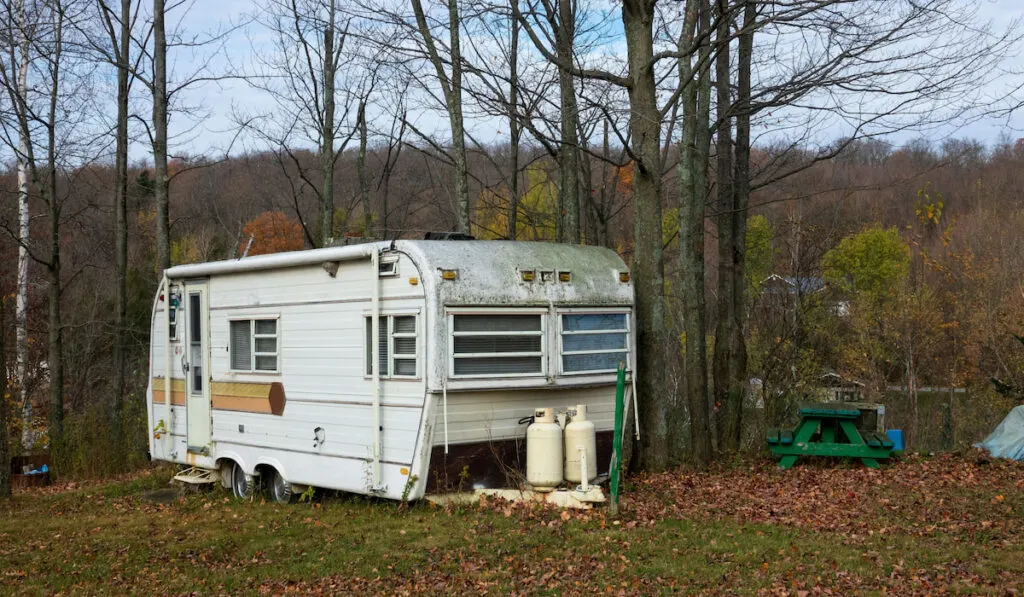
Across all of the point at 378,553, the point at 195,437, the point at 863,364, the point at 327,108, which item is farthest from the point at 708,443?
the point at 863,364

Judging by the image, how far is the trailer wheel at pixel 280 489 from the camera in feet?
35.7

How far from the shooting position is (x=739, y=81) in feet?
45.8

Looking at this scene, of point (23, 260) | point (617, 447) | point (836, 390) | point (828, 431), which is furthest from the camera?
point (23, 260)

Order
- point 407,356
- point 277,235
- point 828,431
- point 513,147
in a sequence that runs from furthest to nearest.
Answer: point 277,235 → point 513,147 → point 828,431 → point 407,356

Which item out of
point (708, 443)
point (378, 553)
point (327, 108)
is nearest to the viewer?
point (378, 553)

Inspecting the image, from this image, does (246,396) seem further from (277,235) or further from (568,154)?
(277,235)

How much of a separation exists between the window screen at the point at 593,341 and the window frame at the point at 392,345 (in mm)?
1528

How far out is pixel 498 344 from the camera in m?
9.48

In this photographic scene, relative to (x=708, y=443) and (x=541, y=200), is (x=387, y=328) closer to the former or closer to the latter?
(x=708, y=443)

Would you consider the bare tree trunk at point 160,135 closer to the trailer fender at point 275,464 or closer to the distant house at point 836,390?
the trailer fender at point 275,464

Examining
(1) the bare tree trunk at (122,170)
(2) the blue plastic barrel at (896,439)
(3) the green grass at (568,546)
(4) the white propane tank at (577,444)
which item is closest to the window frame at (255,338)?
(3) the green grass at (568,546)

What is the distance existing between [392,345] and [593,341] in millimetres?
2152

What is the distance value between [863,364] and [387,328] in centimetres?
2316

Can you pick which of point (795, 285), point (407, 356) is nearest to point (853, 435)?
point (407, 356)
